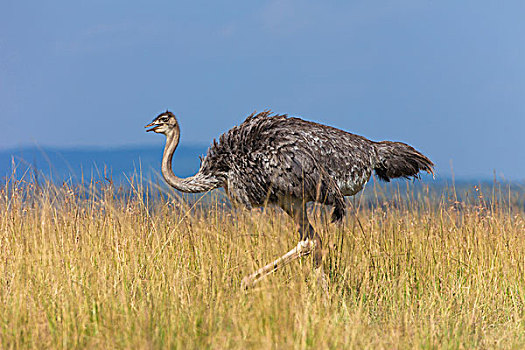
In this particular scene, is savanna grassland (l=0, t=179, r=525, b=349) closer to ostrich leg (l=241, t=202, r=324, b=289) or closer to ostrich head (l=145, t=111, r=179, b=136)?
ostrich leg (l=241, t=202, r=324, b=289)

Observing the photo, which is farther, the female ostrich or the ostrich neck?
the ostrich neck

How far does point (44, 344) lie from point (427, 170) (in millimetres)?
4177

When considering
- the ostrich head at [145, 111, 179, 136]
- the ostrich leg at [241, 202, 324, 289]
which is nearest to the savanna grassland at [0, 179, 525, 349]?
the ostrich leg at [241, 202, 324, 289]

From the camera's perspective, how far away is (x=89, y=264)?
4.95 metres

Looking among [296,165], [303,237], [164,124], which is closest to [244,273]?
[303,237]

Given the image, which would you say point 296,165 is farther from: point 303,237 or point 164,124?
point 164,124

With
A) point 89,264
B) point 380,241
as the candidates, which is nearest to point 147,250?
point 89,264

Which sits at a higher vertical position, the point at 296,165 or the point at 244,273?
the point at 296,165

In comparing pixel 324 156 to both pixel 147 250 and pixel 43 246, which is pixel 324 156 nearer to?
pixel 147 250

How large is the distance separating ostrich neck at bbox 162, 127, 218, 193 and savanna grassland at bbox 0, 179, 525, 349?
20 centimetres

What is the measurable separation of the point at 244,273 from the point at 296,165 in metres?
1.12

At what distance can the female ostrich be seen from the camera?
17.9 feet

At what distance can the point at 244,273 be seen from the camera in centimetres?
557

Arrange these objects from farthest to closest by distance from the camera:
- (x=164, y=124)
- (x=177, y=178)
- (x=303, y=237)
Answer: (x=164, y=124) → (x=177, y=178) → (x=303, y=237)
